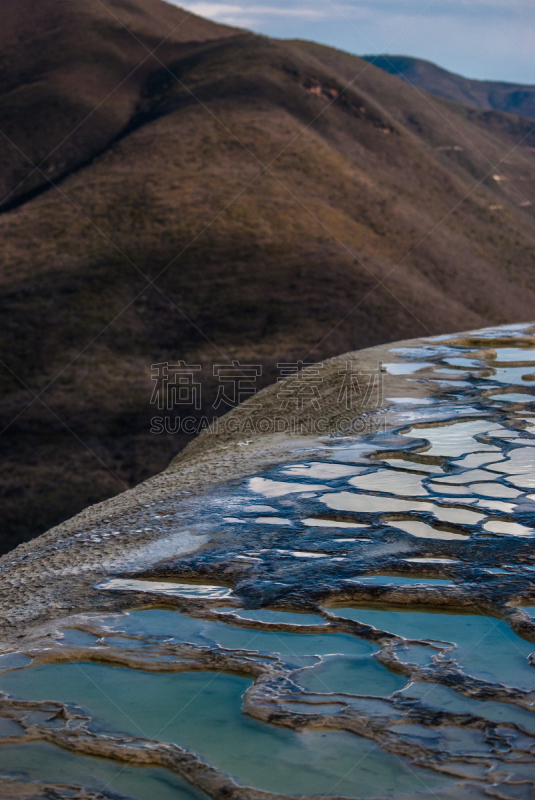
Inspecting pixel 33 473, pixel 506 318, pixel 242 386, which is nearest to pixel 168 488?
pixel 33 473

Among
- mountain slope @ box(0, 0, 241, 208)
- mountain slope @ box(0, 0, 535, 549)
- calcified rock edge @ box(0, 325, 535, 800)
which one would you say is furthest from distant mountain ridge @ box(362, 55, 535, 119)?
calcified rock edge @ box(0, 325, 535, 800)

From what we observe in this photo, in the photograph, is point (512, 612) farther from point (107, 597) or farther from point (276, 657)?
point (107, 597)

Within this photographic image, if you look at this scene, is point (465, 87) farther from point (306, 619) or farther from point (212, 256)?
point (306, 619)

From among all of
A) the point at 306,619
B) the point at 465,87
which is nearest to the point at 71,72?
the point at 306,619

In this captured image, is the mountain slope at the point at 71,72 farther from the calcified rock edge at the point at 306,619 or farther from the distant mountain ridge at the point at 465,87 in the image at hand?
the distant mountain ridge at the point at 465,87

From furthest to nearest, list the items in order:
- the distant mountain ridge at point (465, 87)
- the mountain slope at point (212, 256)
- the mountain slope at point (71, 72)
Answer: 1. the distant mountain ridge at point (465, 87)
2. the mountain slope at point (71, 72)
3. the mountain slope at point (212, 256)

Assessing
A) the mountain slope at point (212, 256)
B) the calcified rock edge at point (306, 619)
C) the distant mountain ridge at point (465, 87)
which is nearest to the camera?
the calcified rock edge at point (306, 619)

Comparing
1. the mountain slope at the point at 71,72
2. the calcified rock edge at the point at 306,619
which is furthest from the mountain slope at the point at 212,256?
the calcified rock edge at the point at 306,619
